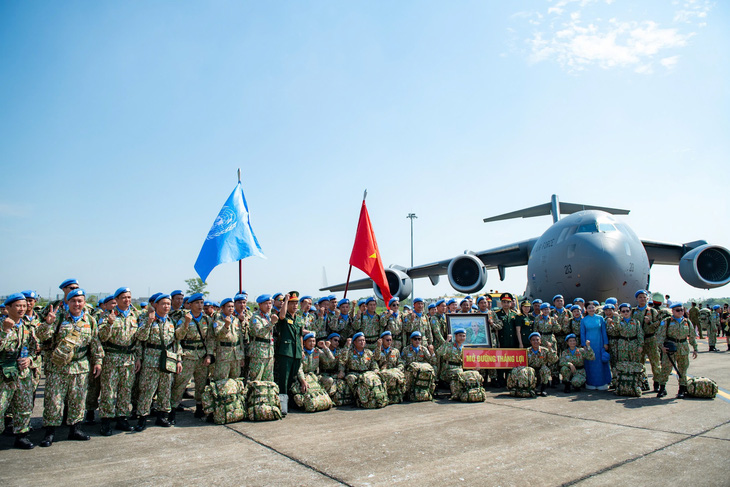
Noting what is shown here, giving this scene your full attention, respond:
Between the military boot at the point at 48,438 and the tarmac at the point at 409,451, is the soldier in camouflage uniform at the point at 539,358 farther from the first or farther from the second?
the military boot at the point at 48,438

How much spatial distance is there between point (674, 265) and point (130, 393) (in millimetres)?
18867

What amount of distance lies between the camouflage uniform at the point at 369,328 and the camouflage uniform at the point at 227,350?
Result: 264cm

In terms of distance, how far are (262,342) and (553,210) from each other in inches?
638

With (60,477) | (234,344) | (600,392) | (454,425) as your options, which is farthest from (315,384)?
(600,392)

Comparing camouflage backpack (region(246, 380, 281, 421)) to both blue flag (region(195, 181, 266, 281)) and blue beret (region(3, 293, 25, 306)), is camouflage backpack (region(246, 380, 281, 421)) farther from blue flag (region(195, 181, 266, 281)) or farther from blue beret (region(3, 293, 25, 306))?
blue beret (region(3, 293, 25, 306))

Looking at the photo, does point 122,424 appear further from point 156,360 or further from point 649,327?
point 649,327

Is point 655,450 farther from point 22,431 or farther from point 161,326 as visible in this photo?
point 22,431

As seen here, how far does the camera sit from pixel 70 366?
4887mm

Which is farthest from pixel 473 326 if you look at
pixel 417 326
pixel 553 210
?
pixel 553 210

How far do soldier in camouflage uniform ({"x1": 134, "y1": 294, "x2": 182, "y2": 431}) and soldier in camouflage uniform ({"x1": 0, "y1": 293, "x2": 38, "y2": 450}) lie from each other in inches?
43.2

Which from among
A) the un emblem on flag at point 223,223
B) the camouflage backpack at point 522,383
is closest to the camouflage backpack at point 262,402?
the un emblem on flag at point 223,223

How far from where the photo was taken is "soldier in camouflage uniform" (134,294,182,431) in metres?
5.54

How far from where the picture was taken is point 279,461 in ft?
13.5

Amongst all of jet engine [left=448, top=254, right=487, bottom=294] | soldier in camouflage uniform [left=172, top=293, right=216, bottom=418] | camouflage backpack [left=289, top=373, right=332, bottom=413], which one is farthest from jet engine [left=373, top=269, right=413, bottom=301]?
soldier in camouflage uniform [left=172, top=293, right=216, bottom=418]
